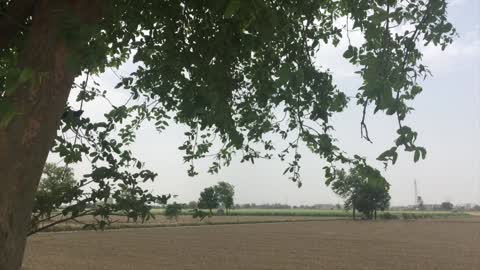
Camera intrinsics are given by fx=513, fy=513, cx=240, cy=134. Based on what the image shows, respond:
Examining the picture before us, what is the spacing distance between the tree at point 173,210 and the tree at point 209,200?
29cm

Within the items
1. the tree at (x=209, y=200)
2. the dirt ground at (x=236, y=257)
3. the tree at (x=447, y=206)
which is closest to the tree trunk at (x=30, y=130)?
the tree at (x=209, y=200)

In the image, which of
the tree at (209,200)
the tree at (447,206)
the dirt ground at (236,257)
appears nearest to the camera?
the tree at (209,200)

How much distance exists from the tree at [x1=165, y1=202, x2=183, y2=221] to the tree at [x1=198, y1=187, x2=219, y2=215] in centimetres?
29

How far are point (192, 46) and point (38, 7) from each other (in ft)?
5.96

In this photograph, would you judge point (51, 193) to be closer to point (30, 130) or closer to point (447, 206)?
point (30, 130)

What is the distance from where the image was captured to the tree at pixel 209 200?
445cm

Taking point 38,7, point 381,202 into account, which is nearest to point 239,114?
point 38,7

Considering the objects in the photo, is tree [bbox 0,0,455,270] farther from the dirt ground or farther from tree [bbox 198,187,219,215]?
the dirt ground

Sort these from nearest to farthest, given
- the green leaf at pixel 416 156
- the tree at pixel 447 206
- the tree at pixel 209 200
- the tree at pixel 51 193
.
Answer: the green leaf at pixel 416 156 < the tree at pixel 51 193 < the tree at pixel 209 200 < the tree at pixel 447 206

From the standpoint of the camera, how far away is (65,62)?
7.61 feet

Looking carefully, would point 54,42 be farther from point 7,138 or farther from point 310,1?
point 310,1

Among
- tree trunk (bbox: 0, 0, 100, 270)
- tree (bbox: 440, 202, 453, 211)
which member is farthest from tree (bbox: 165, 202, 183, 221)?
tree (bbox: 440, 202, 453, 211)

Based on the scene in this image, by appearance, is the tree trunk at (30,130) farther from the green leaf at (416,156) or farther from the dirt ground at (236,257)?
the dirt ground at (236,257)

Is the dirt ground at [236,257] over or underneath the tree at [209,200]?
underneath
